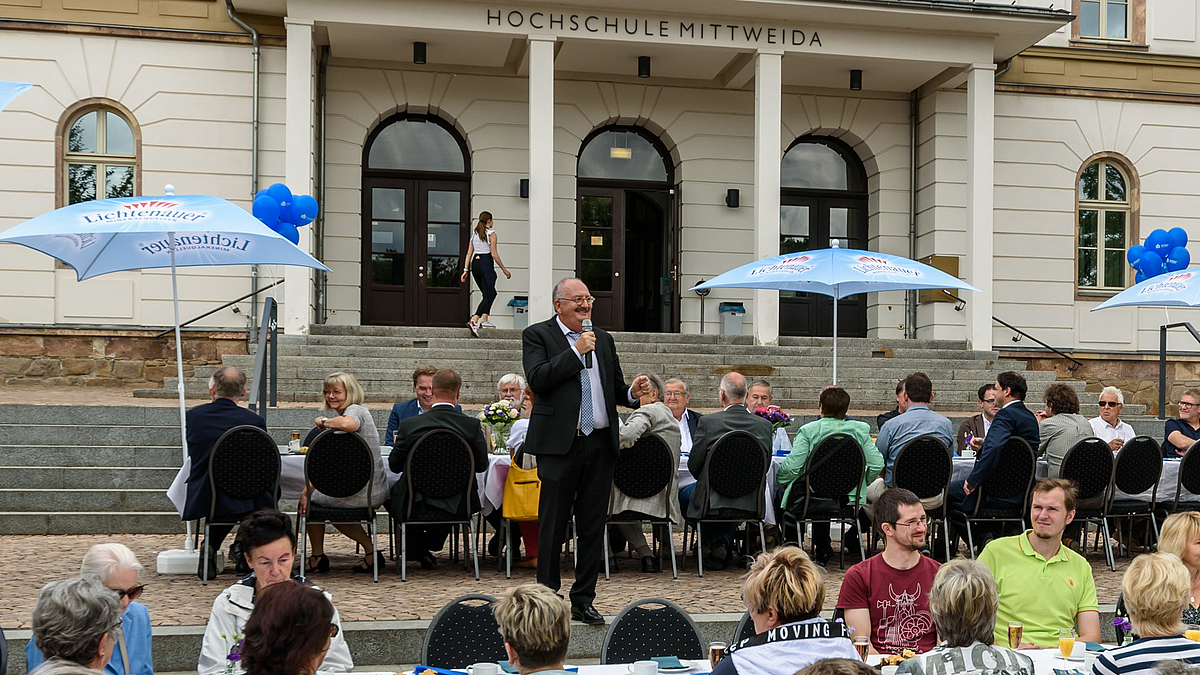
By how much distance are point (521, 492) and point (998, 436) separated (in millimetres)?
3235

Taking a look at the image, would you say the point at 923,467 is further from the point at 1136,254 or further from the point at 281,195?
the point at 1136,254

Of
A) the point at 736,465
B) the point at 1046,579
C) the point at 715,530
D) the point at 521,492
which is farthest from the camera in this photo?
the point at 715,530

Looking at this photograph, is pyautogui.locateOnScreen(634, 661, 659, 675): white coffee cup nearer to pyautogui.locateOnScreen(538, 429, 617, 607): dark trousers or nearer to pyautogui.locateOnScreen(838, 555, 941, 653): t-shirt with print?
pyautogui.locateOnScreen(838, 555, 941, 653): t-shirt with print

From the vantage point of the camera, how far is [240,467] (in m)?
6.91

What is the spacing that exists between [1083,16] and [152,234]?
15.3m

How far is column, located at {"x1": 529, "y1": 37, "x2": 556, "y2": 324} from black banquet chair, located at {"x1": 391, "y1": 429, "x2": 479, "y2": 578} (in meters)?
7.52

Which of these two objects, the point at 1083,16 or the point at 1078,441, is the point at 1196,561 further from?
the point at 1083,16

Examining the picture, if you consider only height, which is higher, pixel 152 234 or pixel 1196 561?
pixel 152 234

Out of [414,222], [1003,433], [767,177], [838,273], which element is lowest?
[1003,433]

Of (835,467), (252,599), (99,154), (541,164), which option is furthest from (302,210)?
(252,599)

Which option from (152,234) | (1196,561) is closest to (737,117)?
(152,234)

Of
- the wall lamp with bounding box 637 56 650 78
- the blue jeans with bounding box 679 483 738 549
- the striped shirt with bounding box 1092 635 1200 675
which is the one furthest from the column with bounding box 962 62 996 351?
the striped shirt with bounding box 1092 635 1200 675

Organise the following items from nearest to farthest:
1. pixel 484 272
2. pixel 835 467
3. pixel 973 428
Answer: pixel 835 467
pixel 973 428
pixel 484 272

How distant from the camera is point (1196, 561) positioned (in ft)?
14.8
